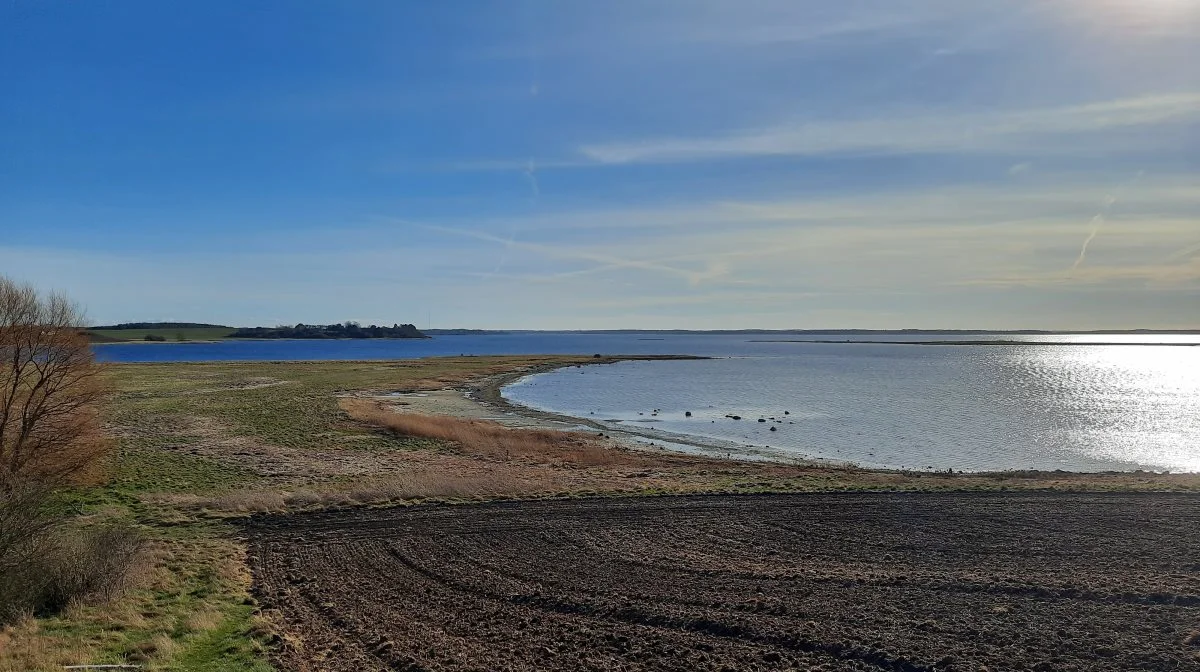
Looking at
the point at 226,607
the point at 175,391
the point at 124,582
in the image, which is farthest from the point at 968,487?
the point at 175,391

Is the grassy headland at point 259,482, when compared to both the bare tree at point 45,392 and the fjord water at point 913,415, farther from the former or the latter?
the fjord water at point 913,415

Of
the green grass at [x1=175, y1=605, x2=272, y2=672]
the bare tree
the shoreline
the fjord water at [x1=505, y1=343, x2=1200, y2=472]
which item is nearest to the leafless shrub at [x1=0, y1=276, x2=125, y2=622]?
the bare tree

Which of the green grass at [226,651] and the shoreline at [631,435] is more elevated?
the green grass at [226,651]

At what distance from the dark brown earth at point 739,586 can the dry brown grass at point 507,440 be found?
1366 cm

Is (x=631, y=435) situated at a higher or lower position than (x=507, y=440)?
lower

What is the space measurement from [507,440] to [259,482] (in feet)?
54.0

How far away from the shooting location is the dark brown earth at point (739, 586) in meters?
12.1

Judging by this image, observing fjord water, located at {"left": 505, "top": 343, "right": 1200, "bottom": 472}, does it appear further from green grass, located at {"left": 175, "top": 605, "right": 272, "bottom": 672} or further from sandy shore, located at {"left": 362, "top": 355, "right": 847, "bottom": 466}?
green grass, located at {"left": 175, "top": 605, "right": 272, "bottom": 672}

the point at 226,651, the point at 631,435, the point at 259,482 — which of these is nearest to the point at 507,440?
Result: the point at 631,435

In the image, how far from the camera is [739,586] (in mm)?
15523

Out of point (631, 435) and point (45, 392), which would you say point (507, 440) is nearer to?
point (631, 435)

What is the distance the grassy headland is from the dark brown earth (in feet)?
4.69

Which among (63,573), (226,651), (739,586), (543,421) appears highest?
(63,573)

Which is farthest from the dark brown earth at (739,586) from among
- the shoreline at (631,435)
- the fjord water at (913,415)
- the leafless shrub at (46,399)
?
the fjord water at (913,415)
